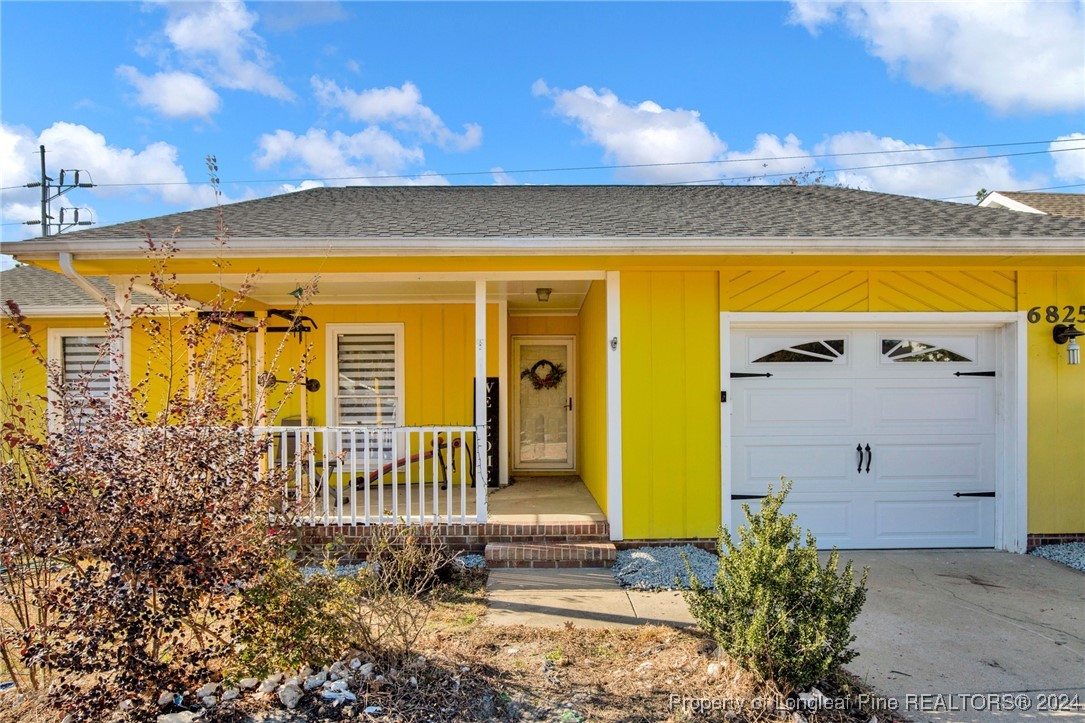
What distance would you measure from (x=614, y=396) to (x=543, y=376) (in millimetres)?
3454

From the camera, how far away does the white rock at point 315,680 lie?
109 inches

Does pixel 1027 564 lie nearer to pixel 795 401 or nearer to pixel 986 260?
pixel 795 401

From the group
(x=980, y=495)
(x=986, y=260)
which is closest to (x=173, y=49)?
(x=986, y=260)

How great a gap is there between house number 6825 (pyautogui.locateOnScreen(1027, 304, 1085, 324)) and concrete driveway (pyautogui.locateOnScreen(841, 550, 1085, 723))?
222 centimetres

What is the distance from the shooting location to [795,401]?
216 inches

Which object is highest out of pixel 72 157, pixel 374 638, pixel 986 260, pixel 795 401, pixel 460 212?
pixel 72 157

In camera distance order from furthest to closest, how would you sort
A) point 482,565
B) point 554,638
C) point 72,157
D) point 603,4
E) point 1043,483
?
1. point 72,157
2. point 603,4
3. point 1043,483
4. point 482,565
5. point 554,638

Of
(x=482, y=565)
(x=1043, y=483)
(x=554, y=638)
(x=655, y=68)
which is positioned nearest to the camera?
(x=554, y=638)

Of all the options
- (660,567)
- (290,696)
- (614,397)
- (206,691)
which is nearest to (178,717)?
(206,691)

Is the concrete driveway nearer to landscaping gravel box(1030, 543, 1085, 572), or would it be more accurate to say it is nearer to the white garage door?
landscaping gravel box(1030, 543, 1085, 572)

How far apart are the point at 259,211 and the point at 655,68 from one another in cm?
843

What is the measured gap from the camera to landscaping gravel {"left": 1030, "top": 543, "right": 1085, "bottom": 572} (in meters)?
5.03

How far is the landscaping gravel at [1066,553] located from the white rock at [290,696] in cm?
620

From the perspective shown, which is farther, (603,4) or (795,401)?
(603,4)
